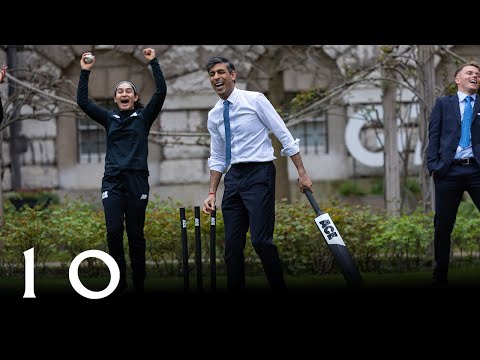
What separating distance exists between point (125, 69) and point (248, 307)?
13940mm

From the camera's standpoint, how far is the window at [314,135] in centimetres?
2130

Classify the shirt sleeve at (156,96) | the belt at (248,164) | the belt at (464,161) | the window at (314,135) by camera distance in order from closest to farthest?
1. the belt at (248,164)
2. the shirt sleeve at (156,96)
3. the belt at (464,161)
4. the window at (314,135)

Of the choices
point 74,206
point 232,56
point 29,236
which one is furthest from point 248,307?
point 232,56

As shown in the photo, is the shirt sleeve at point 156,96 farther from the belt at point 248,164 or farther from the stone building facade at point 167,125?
the stone building facade at point 167,125

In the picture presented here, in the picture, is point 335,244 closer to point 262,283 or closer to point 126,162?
point 126,162

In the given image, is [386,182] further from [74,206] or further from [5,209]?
[5,209]

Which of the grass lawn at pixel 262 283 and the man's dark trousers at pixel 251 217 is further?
the grass lawn at pixel 262 283

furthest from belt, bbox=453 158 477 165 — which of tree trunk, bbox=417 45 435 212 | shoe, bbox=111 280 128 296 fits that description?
tree trunk, bbox=417 45 435 212

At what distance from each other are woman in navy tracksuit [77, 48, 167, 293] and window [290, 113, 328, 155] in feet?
40.2

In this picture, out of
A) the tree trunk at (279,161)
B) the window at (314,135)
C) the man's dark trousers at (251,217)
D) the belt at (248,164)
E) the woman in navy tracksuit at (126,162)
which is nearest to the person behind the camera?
the man's dark trousers at (251,217)

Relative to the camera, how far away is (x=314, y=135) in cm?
2136

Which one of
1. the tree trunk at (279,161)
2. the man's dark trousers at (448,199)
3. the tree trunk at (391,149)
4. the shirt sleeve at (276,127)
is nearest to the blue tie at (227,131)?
the shirt sleeve at (276,127)

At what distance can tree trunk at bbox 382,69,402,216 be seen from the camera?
14523mm

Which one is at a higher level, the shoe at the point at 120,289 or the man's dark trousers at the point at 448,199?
the man's dark trousers at the point at 448,199
